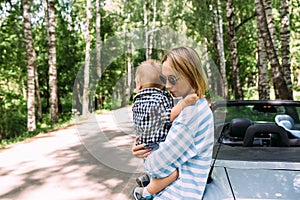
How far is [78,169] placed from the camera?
753cm

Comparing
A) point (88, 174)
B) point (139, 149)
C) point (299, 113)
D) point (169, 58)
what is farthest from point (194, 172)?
point (88, 174)

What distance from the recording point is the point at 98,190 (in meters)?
5.90

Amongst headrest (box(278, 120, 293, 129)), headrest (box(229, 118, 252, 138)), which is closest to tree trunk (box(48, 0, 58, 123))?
headrest (box(278, 120, 293, 129))

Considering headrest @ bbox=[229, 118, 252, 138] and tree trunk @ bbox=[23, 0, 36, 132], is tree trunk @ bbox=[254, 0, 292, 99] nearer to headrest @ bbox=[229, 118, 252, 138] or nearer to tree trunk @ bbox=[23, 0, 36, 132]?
headrest @ bbox=[229, 118, 252, 138]

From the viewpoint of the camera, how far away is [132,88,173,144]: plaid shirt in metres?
2.15

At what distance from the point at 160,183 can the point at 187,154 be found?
0.22 meters

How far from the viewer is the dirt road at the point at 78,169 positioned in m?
5.22

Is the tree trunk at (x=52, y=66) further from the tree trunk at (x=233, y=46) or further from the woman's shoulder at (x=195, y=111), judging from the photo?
the woman's shoulder at (x=195, y=111)

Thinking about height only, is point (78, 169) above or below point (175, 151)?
below

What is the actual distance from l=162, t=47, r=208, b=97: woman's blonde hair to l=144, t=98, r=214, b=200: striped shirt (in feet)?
0.25

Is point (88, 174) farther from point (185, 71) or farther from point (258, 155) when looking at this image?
point (185, 71)

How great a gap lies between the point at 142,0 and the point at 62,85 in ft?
44.5

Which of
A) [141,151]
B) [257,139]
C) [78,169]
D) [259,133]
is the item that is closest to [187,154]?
[141,151]

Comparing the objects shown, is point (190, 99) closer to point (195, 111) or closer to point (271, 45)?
point (195, 111)
